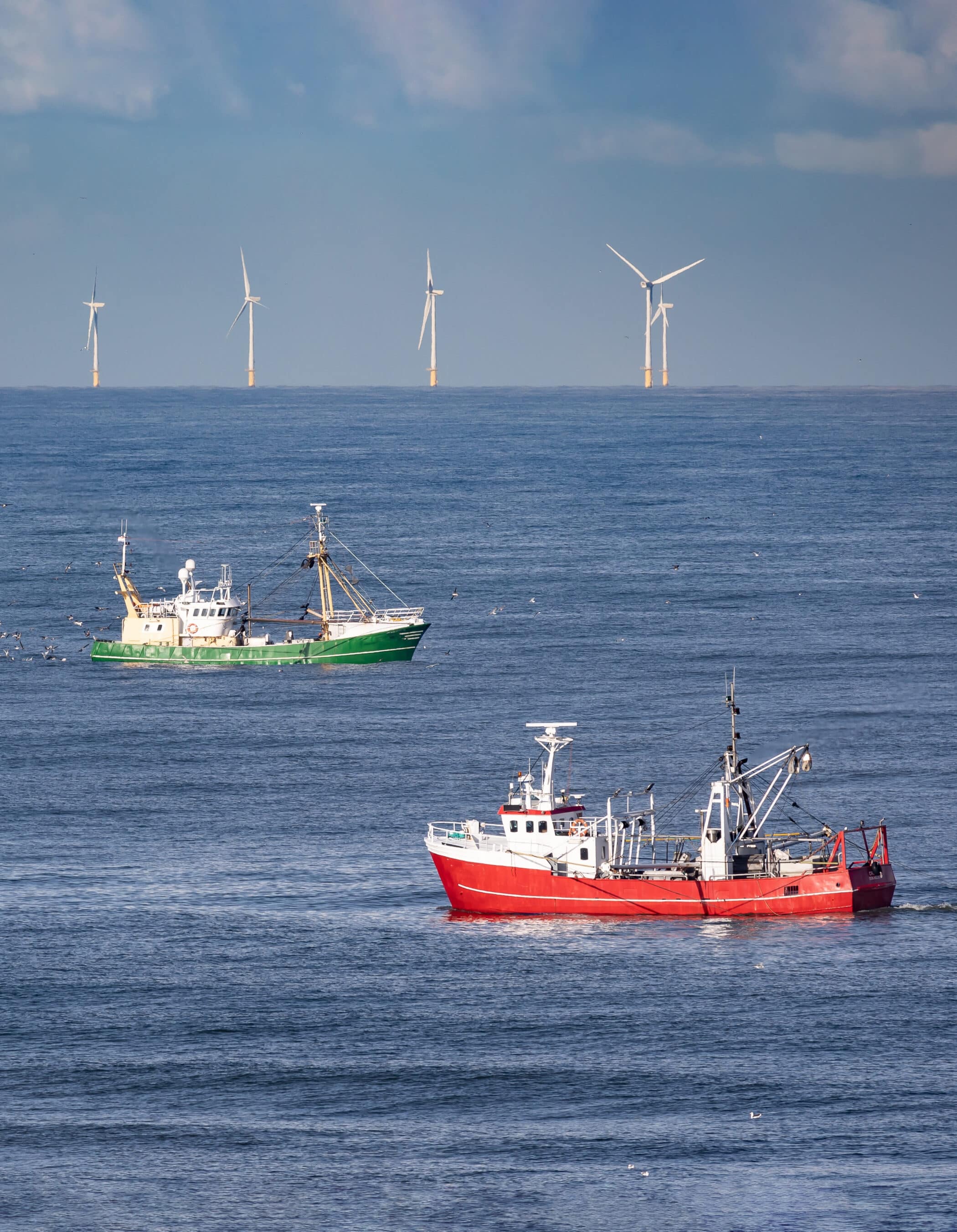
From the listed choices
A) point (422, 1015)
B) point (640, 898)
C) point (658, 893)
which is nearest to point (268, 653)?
point (640, 898)

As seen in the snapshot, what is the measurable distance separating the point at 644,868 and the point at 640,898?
2.21 meters

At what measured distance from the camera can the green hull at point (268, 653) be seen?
19412cm

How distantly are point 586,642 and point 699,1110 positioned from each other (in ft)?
380

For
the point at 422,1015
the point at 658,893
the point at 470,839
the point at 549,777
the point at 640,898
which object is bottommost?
the point at 422,1015

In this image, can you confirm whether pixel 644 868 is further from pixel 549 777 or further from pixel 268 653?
pixel 268 653

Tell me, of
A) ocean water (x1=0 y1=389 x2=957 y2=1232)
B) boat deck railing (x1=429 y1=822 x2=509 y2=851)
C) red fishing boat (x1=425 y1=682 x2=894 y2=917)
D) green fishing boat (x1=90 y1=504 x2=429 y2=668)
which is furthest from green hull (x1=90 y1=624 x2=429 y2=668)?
red fishing boat (x1=425 y1=682 x2=894 y2=917)

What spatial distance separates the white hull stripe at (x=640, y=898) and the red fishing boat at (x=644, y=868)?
6 centimetres

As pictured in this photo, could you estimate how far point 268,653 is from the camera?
19588 centimetres

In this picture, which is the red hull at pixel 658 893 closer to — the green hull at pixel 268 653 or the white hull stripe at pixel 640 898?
the white hull stripe at pixel 640 898

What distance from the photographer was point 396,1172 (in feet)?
265

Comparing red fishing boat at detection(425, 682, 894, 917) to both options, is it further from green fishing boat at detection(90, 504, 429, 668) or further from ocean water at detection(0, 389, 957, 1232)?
green fishing boat at detection(90, 504, 429, 668)

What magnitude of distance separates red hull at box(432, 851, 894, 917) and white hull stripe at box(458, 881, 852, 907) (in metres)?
0.04

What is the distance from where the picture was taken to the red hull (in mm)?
107875

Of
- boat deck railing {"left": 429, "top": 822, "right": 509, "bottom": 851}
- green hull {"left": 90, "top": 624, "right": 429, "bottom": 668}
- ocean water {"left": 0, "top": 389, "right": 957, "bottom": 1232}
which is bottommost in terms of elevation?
ocean water {"left": 0, "top": 389, "right": 957, "bottom": 1232}
